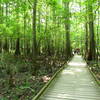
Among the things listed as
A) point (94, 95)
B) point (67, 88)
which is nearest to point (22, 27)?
point (67, 88)

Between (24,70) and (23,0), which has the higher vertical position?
(23,0)

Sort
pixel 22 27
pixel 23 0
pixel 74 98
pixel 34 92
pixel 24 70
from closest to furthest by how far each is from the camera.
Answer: pixel 74 98 → pixel 34 92 → pixel 23 0 → pixel 24 70 → pixel 22 27

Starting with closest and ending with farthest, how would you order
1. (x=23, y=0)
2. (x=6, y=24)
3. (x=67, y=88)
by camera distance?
(x=67, y=88), (x=23, y=0), (x=6, y=24)

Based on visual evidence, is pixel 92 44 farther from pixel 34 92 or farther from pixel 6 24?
pixel 34 92

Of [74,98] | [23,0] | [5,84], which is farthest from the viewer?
[23,0]

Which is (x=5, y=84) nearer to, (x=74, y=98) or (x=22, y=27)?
(x=74, y=98)

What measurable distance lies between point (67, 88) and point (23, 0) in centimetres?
584

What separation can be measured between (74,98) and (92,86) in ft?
6.88

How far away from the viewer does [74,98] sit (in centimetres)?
638

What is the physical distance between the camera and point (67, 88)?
7.79 metres

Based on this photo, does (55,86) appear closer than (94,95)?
No

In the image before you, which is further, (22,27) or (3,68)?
(22,27)

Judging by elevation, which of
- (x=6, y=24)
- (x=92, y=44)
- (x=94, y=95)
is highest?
(x=6, y=24)

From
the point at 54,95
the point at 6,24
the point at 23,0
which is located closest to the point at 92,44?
the point at 6,24
